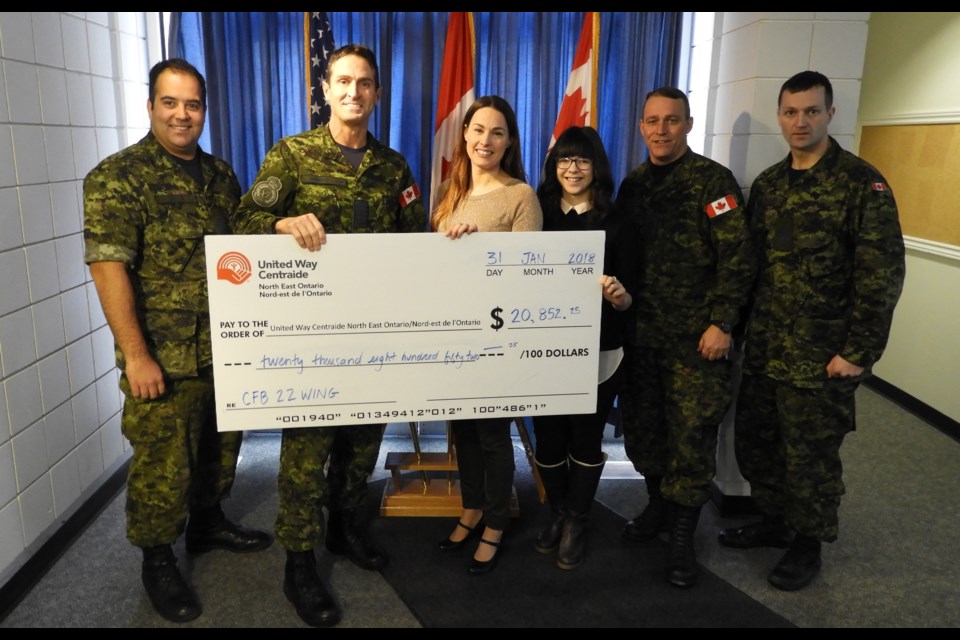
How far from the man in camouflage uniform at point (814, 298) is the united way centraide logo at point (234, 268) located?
163 cm

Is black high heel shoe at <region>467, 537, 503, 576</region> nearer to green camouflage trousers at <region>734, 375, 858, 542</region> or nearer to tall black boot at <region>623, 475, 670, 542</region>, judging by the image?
tall black boot at <region>623, 475, 670, 542</region>

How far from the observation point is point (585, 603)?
7.20 feet

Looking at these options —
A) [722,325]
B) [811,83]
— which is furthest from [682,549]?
[811,83]

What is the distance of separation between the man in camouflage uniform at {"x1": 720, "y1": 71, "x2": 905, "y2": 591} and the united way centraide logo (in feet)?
5.33

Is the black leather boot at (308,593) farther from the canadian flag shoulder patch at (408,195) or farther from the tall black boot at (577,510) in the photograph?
the canadian flag shoulder patch at (408,195)

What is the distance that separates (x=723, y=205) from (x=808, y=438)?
0.81m

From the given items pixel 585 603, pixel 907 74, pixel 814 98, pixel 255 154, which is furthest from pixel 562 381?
pixel 907 74

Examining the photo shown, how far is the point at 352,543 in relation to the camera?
2.38 m

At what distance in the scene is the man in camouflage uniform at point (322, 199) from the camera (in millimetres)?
1979

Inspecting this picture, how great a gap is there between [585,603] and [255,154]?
2274mm

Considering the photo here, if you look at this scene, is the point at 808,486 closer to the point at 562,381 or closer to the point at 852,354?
the point at 852,354

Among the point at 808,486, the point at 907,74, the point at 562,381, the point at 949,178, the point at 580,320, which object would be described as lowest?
the point at 808,486

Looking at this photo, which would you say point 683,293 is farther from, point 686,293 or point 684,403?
point 684,403

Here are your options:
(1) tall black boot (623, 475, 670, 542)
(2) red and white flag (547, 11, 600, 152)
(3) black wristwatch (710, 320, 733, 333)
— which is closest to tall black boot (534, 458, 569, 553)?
(1) tall black boot (623, 475, 670, 542)
